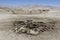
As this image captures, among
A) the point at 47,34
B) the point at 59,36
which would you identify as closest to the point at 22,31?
the point at 47,34

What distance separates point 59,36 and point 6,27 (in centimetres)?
367

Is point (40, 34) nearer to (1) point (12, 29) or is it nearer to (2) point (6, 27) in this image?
(1) point (12, 29)

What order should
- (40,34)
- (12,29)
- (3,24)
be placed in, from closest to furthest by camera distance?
(40,34) < (12,29) < (3,24)

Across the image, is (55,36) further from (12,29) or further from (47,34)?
(12,29)

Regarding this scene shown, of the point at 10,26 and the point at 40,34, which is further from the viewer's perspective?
the point at 10,26

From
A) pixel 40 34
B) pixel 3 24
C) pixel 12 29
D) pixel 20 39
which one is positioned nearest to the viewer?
pixel 20 39

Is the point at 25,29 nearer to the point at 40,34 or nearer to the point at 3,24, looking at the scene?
the point at 40,34

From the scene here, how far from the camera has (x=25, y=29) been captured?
9.91 m

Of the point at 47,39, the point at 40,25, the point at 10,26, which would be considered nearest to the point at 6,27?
the point at 10,26

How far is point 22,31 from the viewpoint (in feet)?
32.6

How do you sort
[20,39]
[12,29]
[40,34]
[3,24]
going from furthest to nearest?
[3,24], [12,29], [40,34], [20,39]

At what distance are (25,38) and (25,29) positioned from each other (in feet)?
2.93

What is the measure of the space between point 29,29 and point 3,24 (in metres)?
2.66

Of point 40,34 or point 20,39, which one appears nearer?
point 20,39
